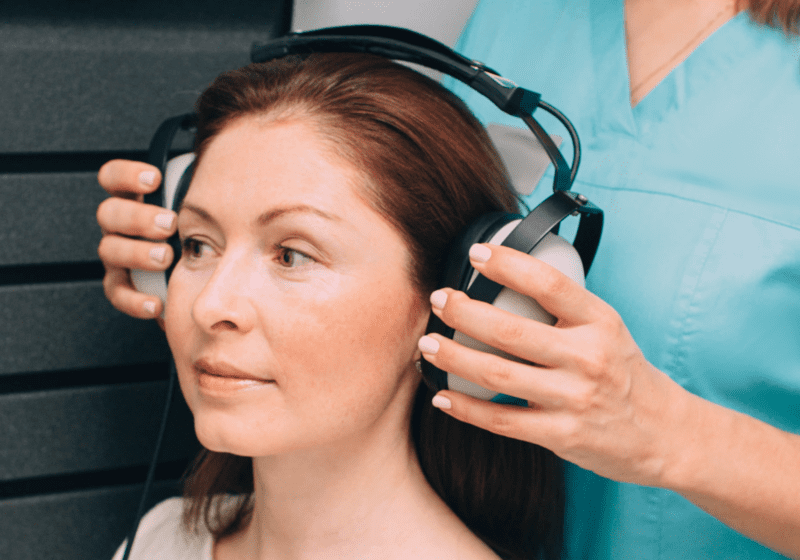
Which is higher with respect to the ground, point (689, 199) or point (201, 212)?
point (689, 199)

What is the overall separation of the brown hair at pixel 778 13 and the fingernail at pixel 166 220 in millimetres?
812

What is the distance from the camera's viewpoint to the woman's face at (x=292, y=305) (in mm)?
789

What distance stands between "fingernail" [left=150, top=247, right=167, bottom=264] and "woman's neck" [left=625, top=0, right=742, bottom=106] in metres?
0.70

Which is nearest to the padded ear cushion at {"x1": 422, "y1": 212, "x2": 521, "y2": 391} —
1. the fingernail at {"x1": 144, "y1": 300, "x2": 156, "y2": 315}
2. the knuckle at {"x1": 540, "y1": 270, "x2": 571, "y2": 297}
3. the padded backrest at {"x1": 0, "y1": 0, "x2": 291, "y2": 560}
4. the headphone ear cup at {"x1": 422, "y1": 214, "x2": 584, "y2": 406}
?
the headphone ear cup at {"x1": 422, "y1": 214, "x2": 584, "y2": 406}

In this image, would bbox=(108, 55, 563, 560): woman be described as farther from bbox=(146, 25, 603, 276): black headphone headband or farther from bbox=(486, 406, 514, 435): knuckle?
bbox=(486, 406, 514, 435): knuckle

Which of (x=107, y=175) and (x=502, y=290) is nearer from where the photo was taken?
(x=502, y=290)

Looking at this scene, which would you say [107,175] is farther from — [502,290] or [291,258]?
[502,290]

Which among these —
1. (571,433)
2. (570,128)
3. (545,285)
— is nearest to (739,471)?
(571,433)

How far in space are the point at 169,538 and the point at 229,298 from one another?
2.03 ft

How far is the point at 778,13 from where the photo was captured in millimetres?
857

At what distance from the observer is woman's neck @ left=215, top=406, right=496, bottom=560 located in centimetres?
91

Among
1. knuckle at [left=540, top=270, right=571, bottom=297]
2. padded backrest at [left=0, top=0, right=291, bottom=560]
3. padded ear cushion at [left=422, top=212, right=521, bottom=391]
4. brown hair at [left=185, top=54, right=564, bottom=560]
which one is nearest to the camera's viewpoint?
knuckle at [left=540, top=270, right=571, bottom=297]

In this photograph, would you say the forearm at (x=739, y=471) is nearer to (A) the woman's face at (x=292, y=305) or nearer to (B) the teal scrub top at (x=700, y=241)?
(B) the teal scrub top at (x=700, y=241)

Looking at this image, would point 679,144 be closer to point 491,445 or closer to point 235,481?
point 491,445
